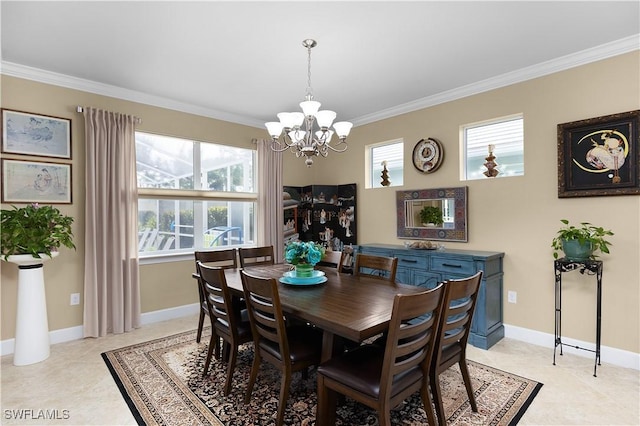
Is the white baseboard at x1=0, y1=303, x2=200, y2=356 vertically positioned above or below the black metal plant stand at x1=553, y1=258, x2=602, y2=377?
below

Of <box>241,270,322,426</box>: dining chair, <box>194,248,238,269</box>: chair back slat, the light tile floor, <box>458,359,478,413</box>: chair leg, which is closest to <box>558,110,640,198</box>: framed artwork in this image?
the light tile floor

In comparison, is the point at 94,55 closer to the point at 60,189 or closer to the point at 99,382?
the point at 60,189

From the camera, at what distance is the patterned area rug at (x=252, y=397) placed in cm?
209

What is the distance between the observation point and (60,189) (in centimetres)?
339

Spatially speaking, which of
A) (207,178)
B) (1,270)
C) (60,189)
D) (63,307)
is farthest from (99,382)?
(207,178)

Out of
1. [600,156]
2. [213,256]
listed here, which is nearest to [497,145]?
[600,156]

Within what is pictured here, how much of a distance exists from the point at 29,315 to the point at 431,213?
4.22 metres

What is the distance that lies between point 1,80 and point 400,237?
455cm

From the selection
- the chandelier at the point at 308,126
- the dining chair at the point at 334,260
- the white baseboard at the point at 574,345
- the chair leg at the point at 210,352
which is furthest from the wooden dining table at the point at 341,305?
the white baseboard at the point at 574,345

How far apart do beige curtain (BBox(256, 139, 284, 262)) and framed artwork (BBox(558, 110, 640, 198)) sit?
3.48 m

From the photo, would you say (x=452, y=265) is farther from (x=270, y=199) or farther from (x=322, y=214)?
(x=270, y=199)

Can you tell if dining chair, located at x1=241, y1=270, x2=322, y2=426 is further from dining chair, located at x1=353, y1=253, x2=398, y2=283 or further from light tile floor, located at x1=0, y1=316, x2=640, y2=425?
light tile floor, located at x1=0, y1=316, x2=640, y2=425

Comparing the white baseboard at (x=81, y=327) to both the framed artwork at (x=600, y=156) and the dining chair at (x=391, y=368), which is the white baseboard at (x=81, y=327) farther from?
the framed artwork at (x=600, y=156)

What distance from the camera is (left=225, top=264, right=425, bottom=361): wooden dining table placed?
1724 millimetres
